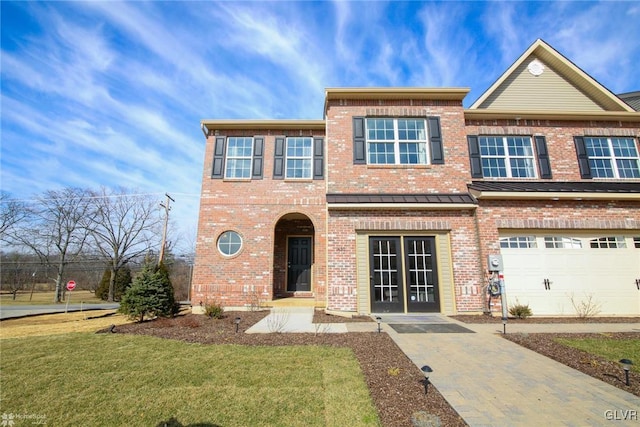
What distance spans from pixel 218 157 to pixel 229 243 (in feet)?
12.1

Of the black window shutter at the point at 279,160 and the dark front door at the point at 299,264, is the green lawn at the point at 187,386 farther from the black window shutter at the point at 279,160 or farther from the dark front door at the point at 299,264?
the black window shutter at the point at 279,160

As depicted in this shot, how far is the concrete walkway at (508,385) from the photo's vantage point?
9.92ft

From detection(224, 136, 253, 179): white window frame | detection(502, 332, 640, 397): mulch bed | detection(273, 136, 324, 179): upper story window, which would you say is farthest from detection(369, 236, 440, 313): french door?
detection(224, 136, 253, 179): white window frame

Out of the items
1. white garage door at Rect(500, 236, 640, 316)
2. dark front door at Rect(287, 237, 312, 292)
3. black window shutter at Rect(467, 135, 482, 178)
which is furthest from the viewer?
dark front door at Rect(287, 237, 312, 292)

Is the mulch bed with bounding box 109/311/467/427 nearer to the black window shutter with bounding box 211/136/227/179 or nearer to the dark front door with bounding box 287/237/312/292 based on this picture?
the dark front door with bounding box 287/237/312/292

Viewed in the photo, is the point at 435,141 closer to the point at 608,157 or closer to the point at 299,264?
the point at 608,157

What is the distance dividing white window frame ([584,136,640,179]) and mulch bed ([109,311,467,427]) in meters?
10.9

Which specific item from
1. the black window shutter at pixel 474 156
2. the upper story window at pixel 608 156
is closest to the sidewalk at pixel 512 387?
the black window shutter at pixel 474 156

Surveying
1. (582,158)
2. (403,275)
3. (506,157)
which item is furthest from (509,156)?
(403,275)

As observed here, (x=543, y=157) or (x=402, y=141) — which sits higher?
(x=402, y=141)

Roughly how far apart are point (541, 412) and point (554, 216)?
322 inches

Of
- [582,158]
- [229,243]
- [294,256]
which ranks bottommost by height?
[294,256]

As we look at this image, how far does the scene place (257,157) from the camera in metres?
11.5

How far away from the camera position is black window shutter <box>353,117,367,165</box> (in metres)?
9.87
